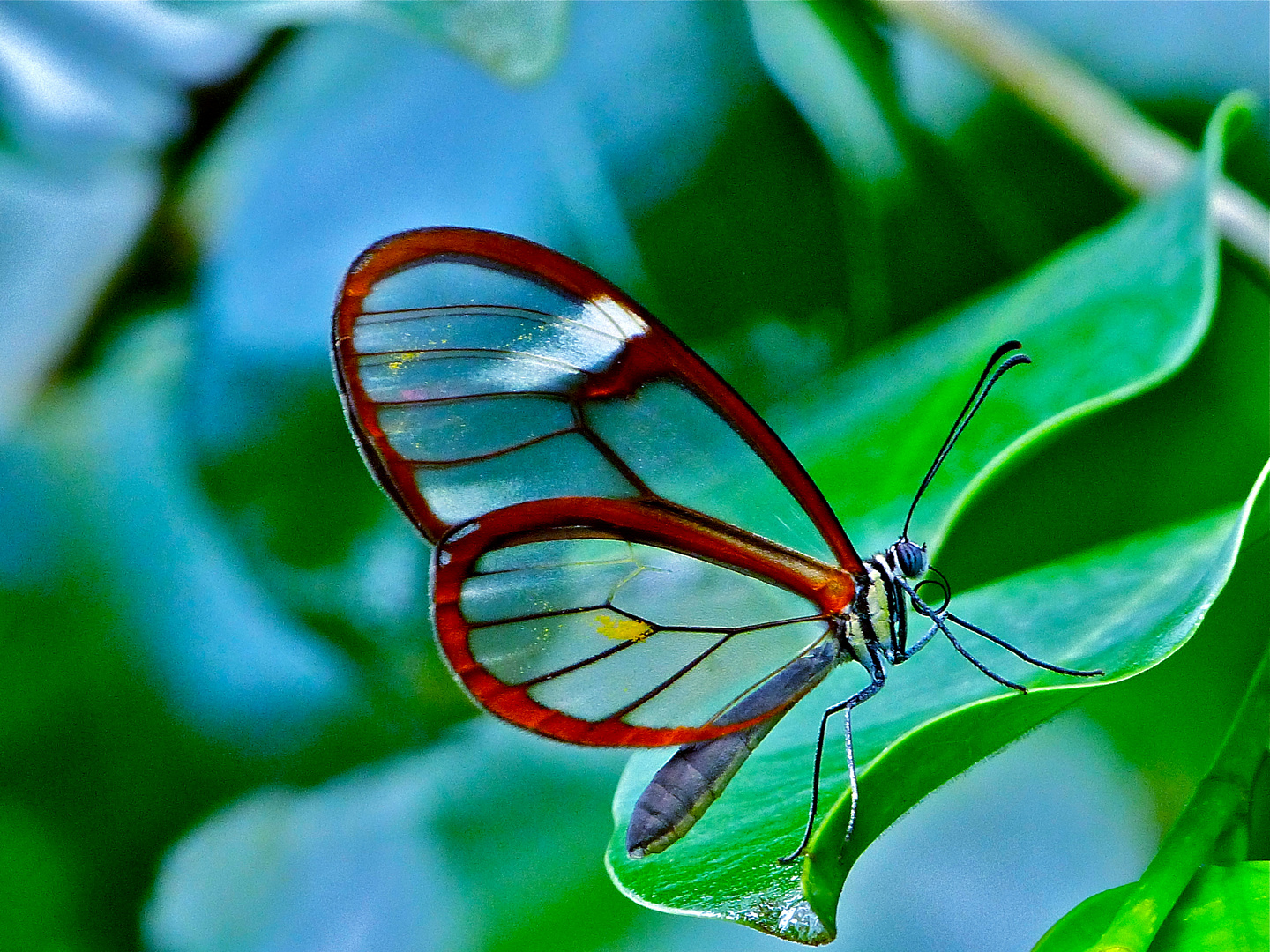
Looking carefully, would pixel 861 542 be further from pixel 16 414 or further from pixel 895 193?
pixel 16 414

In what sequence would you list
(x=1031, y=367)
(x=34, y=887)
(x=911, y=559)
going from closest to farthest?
(x=911, y=559) < (x=1031, y=367) < (x=34, y=887)

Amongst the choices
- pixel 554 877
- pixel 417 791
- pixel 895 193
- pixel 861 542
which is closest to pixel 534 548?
pixel 861 542

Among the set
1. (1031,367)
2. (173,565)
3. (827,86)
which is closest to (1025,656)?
(1031,367)

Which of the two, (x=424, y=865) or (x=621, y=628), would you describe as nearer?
(x=621, y=628)

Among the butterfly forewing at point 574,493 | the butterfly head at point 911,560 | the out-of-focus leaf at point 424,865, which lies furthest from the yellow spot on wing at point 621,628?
the out-of-focus leaf at point 424,865

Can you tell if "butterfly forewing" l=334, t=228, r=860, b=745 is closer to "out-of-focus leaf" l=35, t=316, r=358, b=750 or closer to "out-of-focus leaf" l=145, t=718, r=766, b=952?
"out-of-focus leaf" l=145, t=718, r=766, b=952

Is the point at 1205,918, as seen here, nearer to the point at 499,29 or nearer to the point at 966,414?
the point at 966,414

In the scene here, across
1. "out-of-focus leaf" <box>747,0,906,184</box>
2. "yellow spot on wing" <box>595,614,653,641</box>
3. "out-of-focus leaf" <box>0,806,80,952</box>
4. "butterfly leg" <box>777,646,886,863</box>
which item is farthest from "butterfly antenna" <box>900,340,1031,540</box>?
"out-of-focus leaf" <box>0,806,80,952</box>

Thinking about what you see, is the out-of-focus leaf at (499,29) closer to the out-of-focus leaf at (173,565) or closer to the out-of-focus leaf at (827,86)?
the out-of-focus leaf at (827,86)
